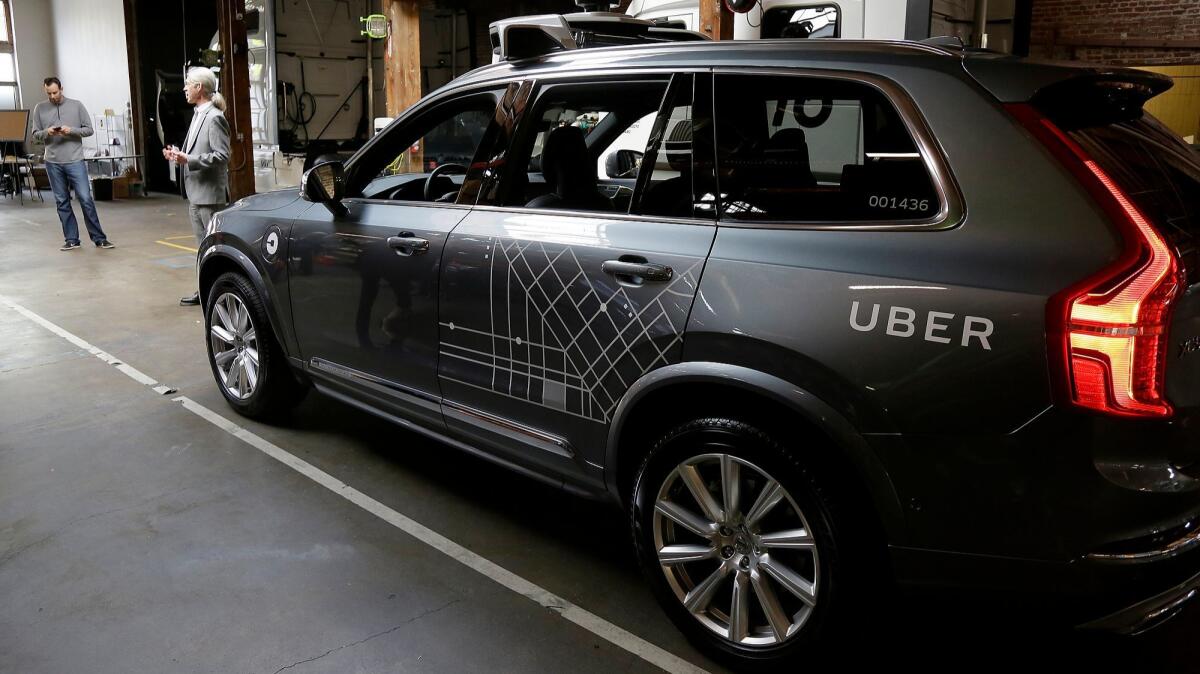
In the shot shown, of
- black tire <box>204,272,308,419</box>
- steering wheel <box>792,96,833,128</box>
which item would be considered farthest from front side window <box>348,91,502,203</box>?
steering wheel <box>792,96,833,128</box>

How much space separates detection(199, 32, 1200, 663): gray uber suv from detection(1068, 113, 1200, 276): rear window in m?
0.01

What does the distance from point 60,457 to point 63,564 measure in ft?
3.95

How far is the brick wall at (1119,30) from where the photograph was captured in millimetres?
12930

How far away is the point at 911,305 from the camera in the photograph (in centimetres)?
198

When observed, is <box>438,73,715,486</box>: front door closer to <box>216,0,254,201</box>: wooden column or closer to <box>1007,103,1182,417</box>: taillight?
<box>1007,103,1182,417</box>: taillight

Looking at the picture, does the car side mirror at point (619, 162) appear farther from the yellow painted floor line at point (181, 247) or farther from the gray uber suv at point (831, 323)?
the yellow painted floor line at point (181, 247)

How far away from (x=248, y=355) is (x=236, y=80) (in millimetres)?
9710

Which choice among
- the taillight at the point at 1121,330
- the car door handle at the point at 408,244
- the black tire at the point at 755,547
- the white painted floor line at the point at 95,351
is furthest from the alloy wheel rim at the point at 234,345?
the taillight at the point at 1121,330

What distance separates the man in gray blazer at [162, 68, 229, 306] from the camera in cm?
720

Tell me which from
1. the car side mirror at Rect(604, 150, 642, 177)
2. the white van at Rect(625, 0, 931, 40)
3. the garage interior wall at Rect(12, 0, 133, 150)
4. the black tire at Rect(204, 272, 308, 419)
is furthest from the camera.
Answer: the garage interior wall at Rect(12, 0, 133, 150)

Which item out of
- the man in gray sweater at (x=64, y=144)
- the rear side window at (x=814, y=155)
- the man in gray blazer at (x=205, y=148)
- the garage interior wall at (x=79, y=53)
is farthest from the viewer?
the garage interior wall at (x=79, y=53)

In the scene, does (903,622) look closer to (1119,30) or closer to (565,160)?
(565,160)

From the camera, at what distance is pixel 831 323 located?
6.87 feet

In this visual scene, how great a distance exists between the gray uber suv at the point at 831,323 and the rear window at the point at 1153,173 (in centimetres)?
1
